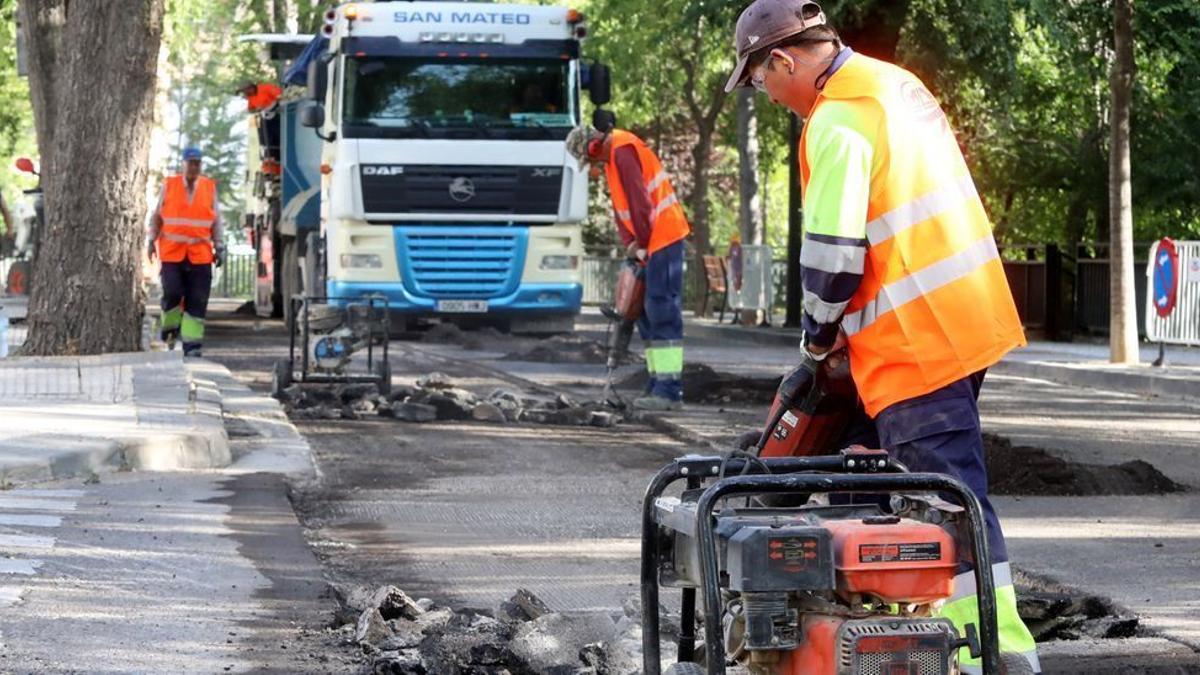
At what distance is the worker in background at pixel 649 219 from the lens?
13.9 metres

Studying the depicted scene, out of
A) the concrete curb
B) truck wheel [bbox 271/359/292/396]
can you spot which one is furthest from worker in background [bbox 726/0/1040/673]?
the concrete curb

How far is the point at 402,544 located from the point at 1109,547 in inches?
114

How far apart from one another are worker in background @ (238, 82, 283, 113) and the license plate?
6878 millimetres

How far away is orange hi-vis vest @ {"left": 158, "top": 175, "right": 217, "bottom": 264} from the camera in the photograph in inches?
715

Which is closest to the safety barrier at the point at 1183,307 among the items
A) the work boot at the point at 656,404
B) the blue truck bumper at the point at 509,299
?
the blue truck bumper at the point at 509,299

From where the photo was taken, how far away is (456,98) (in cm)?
2167

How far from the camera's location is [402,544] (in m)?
8.60

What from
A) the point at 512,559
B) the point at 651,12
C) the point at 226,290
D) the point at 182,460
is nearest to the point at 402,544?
the point at 512,559

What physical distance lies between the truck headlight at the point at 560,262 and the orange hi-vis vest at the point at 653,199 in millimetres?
8665

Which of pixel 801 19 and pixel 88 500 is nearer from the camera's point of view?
pixel 801 19

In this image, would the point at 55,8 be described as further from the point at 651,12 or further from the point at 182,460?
the point at 651,12

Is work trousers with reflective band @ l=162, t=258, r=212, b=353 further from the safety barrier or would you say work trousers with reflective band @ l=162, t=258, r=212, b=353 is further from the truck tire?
the safety barrier

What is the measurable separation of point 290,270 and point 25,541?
1997 centimetres

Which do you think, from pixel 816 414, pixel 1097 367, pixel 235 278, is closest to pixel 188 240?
pixel 1097 367
